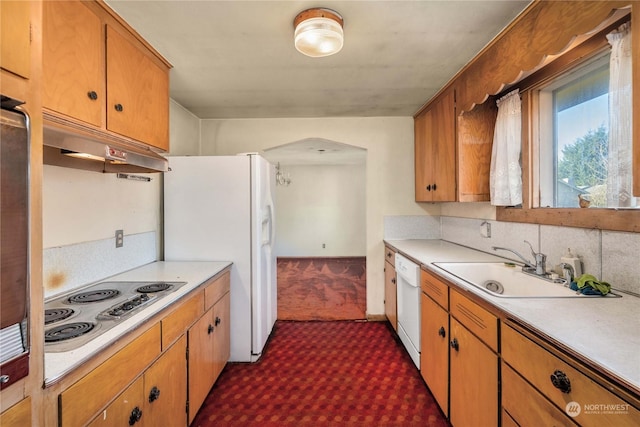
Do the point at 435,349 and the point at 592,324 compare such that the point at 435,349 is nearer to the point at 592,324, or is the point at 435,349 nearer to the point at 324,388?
the point at 324,388

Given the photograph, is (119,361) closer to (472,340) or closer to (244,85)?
(472,340)

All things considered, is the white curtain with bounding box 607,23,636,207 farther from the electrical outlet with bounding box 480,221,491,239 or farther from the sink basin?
the electrical outlet with bounding box 480,221,491,239

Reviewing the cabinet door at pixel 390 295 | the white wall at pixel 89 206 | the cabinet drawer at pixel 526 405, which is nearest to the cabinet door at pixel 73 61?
the white wall at pixel 89 206

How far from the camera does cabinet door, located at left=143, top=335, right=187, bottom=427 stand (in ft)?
4.01

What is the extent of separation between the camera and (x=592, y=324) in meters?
0.95

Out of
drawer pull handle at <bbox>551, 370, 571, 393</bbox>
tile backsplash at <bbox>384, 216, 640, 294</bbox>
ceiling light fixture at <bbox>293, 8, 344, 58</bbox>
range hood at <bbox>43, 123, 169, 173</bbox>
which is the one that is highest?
ceiling light fixture at <bbox>293, 8, 344, 58</bbox>

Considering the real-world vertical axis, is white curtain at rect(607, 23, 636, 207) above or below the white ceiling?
below

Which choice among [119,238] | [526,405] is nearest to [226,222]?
[119,238]

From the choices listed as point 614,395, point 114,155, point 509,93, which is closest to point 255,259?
point 114,155

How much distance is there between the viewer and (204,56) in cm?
190

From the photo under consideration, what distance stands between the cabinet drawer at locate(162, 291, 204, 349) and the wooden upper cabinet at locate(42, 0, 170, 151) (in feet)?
3.18

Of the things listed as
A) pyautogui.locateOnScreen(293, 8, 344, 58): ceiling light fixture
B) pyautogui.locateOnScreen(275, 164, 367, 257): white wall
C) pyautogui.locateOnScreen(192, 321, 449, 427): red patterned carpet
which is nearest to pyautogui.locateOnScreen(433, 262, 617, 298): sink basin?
pyautogui.locateOnScreen(192, 321, 449, 427): red patterned carpet

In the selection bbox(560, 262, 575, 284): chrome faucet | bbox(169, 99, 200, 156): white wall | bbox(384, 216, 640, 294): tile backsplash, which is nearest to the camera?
bbox(384, 216, 640, 294): tile backsplash

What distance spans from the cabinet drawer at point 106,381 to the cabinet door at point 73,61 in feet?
3.30
